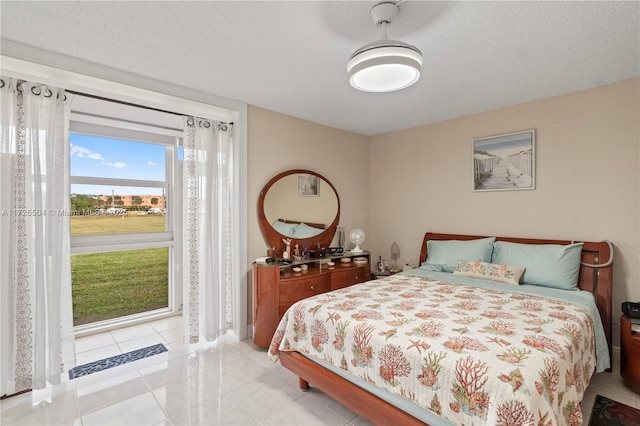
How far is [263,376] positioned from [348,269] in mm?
1499

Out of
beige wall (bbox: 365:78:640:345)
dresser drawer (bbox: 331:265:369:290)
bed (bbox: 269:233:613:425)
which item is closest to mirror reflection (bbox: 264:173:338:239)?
dresser drawer (bbox: 331:265:369:290)

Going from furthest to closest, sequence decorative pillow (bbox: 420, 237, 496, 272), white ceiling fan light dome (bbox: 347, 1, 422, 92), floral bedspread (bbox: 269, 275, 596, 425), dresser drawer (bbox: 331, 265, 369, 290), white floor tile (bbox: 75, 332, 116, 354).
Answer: dresser drawer (bbox: 331, 265, 369, 290), decorative pillow (bbox: 420, 237, 496, 272), white floor tile (bbox: 75, 332, 116, 354), white ceiling fan light dome (bbox: 347, 1, 422, 92), floral bedspread (bbox: 269, 275, 596, 425)

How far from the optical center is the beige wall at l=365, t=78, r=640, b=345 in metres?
2.69

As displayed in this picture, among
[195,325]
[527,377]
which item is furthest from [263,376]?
[527,377]

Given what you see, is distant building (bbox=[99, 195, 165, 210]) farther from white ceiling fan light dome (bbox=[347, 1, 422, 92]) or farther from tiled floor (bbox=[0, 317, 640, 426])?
white ceiling fan light dome (bbox=[347, 1, 422, 92])

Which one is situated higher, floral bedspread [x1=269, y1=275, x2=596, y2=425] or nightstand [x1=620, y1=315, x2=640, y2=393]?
floral bedspread [x1=269, y1=275, x2=596, y2=425]

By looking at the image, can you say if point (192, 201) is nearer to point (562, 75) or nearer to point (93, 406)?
point (93, 406)

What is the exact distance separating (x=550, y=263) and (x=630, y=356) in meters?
0.82

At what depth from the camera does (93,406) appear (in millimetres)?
2199

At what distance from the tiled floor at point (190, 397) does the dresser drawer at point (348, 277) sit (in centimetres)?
107

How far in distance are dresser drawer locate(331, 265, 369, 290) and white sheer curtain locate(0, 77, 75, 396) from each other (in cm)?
242

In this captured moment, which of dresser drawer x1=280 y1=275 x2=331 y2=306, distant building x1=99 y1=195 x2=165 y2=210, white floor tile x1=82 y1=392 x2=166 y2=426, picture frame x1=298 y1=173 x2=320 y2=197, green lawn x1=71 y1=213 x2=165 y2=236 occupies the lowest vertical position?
white floor tile x1=82 y1=392 x2=166 y2=426

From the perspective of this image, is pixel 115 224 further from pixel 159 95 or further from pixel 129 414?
pixel 129 414

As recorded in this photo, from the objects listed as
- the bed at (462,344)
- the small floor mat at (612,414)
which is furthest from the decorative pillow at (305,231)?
the small floor mat at (612,414)
